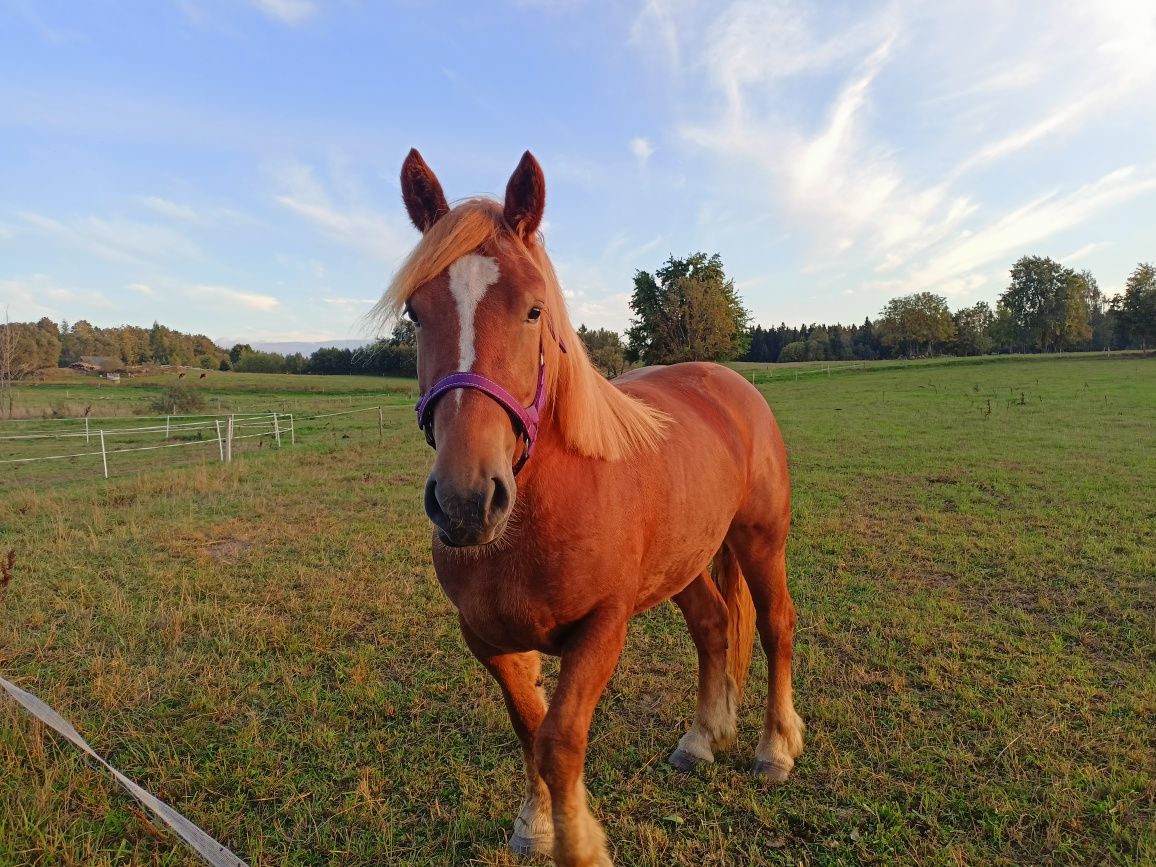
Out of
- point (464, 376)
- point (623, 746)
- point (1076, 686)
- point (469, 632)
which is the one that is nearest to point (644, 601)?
point (469, 632)

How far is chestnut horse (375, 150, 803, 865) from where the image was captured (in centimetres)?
151

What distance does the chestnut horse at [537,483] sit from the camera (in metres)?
1.51

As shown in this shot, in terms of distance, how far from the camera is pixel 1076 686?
11.2 feet

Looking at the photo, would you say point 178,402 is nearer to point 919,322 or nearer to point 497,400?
point 497,400

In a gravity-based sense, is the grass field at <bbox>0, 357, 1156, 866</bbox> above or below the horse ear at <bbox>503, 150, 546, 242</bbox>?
below

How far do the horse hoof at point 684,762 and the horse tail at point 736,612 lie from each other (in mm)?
500

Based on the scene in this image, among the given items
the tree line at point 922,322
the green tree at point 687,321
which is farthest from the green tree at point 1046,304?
the green tree at point 687,321

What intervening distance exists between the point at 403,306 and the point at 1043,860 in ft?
10.3

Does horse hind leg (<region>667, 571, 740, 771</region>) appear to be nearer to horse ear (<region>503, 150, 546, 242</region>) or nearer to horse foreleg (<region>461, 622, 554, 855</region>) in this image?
horse foreleg (<region>461, 622, 554, 855</region>)

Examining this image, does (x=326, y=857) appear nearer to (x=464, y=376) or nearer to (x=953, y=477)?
(x=464, y=376)

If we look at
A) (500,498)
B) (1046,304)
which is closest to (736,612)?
(500,498)

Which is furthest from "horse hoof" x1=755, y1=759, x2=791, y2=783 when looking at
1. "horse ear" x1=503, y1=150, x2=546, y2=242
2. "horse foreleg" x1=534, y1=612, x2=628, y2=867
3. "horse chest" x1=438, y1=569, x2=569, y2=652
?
"horse ear" x1=503, y1=150, x2=546, y2=242

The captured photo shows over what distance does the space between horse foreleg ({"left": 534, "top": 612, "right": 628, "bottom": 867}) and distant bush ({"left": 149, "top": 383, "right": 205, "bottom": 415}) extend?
32.4 metres

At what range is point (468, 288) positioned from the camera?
1631mm
